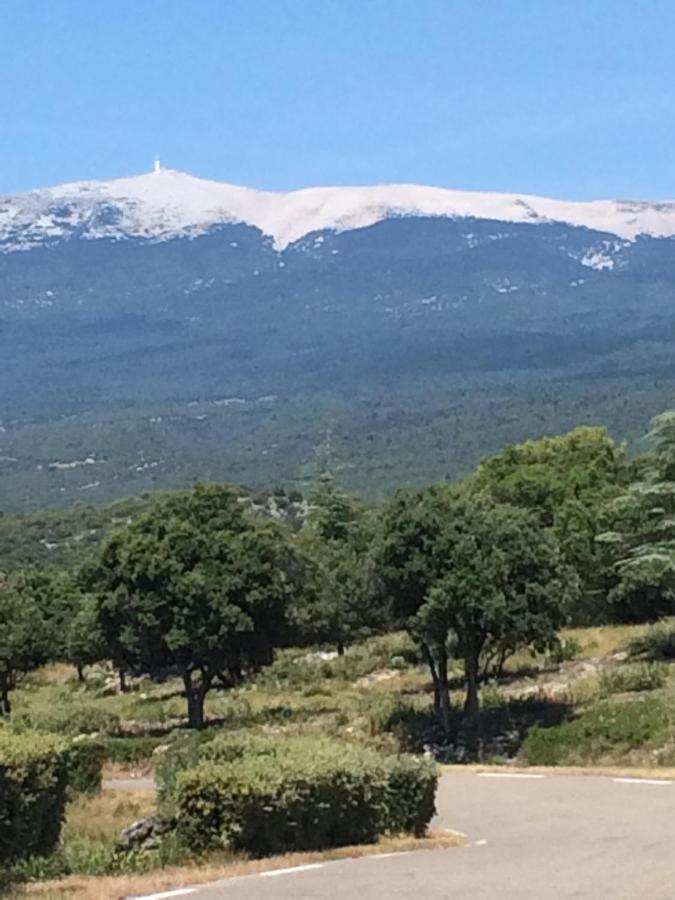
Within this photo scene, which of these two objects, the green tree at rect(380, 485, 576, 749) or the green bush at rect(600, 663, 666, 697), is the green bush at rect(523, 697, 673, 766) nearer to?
the green tree at rect(380, 485, 576, 749)

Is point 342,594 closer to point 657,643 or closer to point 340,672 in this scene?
point 340,672


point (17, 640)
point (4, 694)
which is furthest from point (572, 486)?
point (4, 694)

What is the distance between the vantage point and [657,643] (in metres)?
35.0

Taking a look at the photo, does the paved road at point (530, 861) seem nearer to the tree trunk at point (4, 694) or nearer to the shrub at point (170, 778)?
the shrub at point (170, 778)

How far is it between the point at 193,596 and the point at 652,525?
12.5 m

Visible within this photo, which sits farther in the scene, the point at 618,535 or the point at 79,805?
the point at 618,535

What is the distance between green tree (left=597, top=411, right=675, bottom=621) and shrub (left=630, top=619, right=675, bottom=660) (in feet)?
4.65

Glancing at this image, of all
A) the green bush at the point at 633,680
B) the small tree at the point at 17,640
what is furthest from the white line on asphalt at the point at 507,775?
the small tree at the point at 17,640

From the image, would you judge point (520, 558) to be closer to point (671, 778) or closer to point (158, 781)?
point (671, 778)

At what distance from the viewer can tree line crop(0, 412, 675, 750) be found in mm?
27953

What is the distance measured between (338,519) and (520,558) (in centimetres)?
5734

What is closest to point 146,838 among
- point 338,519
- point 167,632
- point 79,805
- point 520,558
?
point 79,805

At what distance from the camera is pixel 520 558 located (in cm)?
2806

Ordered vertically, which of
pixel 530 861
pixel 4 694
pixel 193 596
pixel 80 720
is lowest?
pixel 4 694
